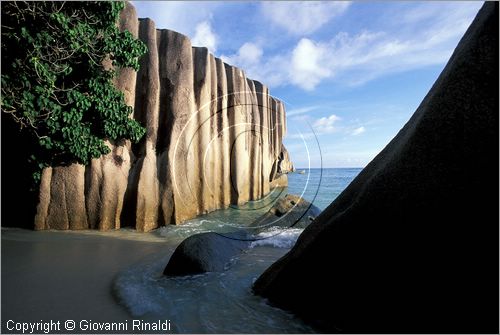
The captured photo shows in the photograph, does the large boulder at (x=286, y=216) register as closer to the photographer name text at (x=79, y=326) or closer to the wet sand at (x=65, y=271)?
the wet sand at (x=65, y=271)

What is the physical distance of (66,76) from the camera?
7203 millimetres

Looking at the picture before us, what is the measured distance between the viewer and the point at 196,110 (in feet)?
32.6

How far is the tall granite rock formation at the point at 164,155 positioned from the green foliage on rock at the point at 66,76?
0.55m

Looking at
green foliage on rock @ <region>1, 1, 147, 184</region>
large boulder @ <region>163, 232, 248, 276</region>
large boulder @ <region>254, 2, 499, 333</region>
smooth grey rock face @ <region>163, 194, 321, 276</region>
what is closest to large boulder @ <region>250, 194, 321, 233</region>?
smooth grey rock face @ <region>163, 194, 321, 276</region>

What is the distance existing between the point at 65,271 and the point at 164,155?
16.7 feet

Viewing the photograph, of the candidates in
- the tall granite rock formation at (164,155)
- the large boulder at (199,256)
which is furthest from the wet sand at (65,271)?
the tall granite rock formation at (164,155)

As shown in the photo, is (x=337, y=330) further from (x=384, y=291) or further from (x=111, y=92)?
(x=111, y=92)

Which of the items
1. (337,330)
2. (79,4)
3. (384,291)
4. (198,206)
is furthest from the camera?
(198,206)

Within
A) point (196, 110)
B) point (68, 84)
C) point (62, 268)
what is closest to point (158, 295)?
point (62, 268)

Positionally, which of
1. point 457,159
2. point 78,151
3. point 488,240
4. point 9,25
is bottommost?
point 488,240

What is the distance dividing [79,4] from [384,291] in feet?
26.1

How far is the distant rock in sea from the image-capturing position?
7.31m

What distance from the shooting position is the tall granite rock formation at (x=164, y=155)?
7.33 meters

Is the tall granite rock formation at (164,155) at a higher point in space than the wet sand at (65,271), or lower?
higher
